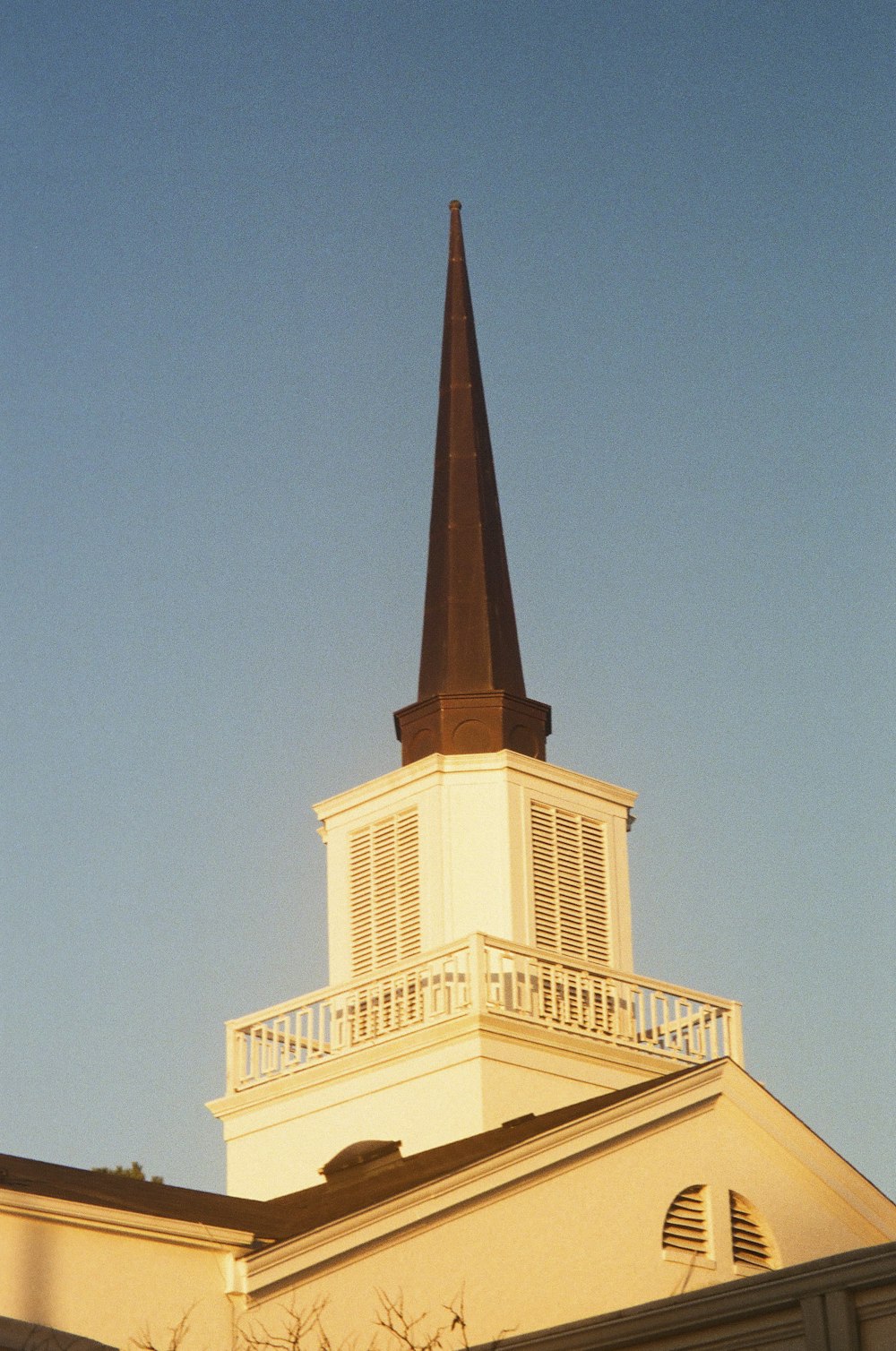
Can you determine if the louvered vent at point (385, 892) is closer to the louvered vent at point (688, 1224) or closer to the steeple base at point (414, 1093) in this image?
the steeple base at point (414, 1093)

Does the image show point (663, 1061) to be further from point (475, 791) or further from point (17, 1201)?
point (17, 1201)

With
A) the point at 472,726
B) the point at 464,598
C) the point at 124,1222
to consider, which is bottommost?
the point at 124,1222

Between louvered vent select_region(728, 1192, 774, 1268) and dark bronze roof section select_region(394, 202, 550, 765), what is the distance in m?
8.68

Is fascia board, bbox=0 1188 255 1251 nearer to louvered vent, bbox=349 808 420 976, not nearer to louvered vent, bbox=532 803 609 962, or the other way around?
louvered vent, bbox=349 808 420 976

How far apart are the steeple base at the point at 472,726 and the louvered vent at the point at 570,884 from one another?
4.10ft

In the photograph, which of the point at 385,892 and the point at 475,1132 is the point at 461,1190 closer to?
the point at 475,1132

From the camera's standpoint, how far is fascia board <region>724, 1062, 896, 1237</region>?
23047 mm

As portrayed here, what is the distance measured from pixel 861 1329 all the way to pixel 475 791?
16.4m

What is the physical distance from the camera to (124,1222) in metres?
19.4

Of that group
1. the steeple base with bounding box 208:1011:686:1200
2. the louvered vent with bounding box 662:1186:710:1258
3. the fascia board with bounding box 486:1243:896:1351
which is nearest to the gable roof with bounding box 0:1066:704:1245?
the steeple base with bounding box 208:1011:686:1200

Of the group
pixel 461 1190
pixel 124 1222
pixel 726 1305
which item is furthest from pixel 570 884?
pixel 726 1305

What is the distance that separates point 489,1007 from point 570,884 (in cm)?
379

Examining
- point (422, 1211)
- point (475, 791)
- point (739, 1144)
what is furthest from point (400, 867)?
point (422, 1211)

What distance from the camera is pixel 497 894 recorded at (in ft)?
93.4
